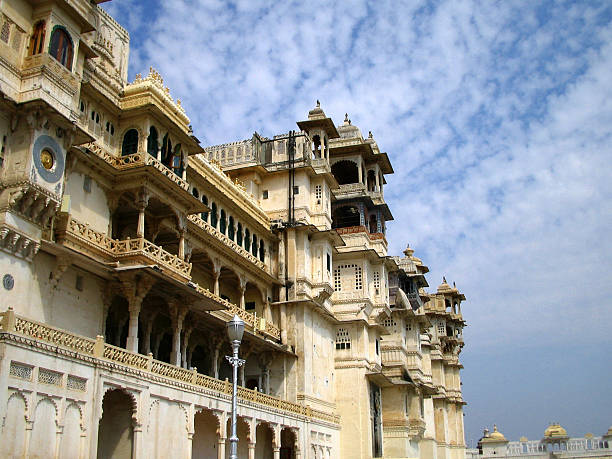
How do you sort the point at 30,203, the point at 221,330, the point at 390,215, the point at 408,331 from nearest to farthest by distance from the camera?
1. the point at 30,203
2. the point at 221,330
3. the point at 390,215
4. the point at 408,331

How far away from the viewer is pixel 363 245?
53344mm

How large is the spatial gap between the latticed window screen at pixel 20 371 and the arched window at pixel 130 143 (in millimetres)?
12076

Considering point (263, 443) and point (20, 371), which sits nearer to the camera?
point (20, 371)

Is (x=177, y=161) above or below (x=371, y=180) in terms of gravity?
below

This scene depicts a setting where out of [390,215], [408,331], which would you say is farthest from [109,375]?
[408,331]

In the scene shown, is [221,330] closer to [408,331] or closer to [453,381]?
[408,331]

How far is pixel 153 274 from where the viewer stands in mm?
26969

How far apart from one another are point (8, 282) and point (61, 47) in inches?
344

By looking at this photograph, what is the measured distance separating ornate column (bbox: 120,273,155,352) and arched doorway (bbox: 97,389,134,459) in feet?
8.18

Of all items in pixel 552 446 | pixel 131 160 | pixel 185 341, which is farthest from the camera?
pixel 552 446

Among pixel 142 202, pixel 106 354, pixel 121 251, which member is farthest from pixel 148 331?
pixel 106 354

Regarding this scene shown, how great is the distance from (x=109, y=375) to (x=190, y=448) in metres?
5.92

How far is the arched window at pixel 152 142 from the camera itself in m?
29.8

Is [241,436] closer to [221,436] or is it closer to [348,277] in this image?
[221,436]
